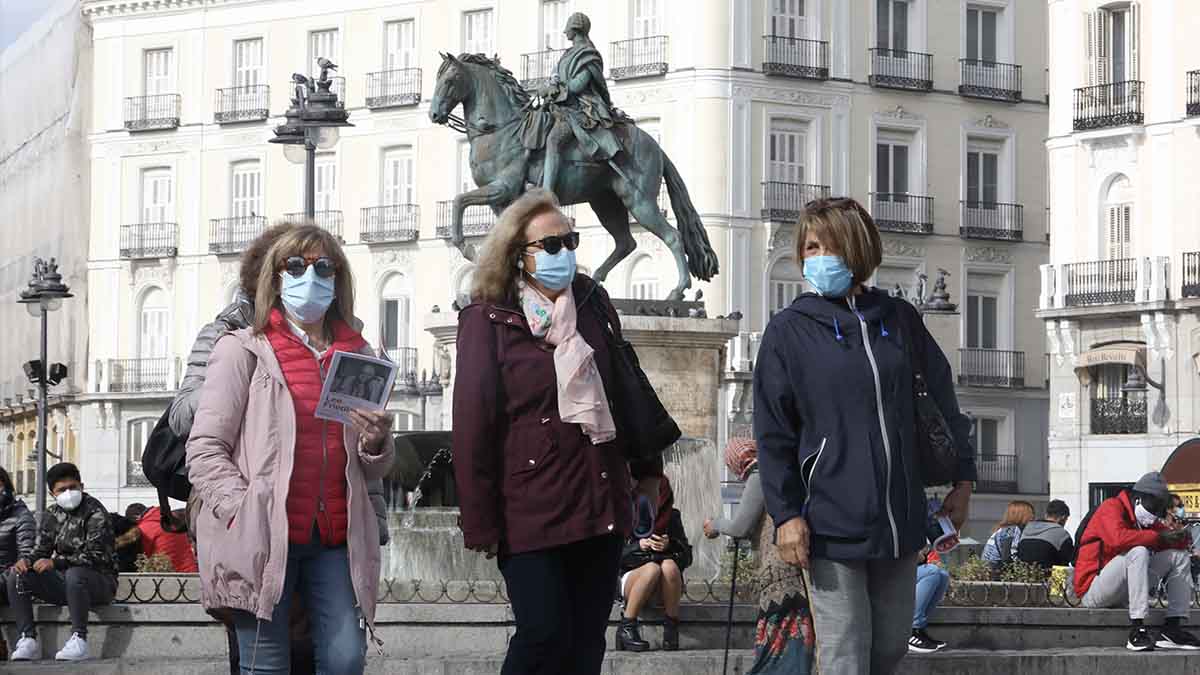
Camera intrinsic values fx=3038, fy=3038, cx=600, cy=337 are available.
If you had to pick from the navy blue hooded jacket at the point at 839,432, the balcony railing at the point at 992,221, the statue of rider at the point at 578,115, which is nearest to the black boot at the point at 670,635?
the navy blue hooded jacket at the point at 839,432

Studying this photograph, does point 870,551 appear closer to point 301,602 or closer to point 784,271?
point 301,602

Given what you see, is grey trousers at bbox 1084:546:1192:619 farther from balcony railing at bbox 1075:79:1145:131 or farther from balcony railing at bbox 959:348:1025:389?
balcony railing at bbox 959:348:1025:389

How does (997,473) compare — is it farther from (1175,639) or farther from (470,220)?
(1175,639)

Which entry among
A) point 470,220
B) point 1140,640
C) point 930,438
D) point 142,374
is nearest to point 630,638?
point 1140,640

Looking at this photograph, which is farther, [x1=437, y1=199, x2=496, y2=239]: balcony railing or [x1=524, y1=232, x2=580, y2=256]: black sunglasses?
[x1=437, y1=199, x2=496, y2=239]: balcony railing

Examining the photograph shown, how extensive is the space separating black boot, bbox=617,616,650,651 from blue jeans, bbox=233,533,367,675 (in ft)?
19.4

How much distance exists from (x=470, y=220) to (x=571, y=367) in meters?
54.2

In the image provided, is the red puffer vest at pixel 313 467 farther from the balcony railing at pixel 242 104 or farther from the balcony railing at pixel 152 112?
the balcony railing at pixel 152 112

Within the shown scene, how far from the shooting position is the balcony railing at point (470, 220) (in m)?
61.8

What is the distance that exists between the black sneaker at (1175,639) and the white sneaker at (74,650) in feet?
19.2

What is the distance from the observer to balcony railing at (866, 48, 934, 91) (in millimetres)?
61781

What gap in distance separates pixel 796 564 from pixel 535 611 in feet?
2.63

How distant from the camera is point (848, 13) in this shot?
61938mm

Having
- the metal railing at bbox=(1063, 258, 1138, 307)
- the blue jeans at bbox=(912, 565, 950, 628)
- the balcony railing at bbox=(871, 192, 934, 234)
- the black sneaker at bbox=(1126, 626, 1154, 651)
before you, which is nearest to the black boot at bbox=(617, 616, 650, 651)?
the blue jeans at bbox=(912, 565, 950, 628)
